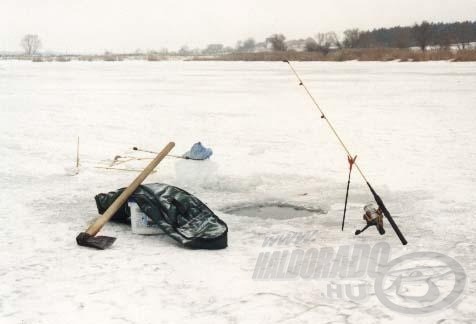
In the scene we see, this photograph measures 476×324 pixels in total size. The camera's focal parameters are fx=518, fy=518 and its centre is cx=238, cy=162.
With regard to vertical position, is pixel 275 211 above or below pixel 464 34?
below

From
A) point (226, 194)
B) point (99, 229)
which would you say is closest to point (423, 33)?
point (226, 194)

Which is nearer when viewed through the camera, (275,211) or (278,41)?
(275,211)

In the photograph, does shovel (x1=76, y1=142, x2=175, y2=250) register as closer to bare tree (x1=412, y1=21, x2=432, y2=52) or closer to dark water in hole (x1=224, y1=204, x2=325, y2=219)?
dark water in hole (x1=224, y1=204, x2=325, y2=219)

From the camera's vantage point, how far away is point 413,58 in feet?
139

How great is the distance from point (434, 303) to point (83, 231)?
11.7 feet

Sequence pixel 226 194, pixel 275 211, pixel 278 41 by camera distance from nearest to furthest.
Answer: pixel 275 211
pixel 226 194
pixel 278 41

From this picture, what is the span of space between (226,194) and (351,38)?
92.9 metres

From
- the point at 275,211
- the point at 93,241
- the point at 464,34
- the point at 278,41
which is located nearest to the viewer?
the point at 93,241

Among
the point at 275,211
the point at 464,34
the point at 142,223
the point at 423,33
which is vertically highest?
the point at 464,34

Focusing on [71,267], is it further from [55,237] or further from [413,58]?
[413,58]

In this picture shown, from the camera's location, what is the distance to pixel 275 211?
6371 millimetres

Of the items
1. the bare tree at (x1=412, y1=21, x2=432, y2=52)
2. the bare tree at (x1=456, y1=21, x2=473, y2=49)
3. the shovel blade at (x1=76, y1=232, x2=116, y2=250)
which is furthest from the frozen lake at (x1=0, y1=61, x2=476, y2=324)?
the bare tree at (x1=456, y1=21, x2=473, y2=49)

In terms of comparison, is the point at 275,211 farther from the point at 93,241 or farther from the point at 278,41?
the point at 278,41

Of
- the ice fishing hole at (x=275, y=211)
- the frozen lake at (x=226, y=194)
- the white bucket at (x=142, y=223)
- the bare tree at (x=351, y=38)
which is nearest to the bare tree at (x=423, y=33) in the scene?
the bare tree at (x=351, y=38)
